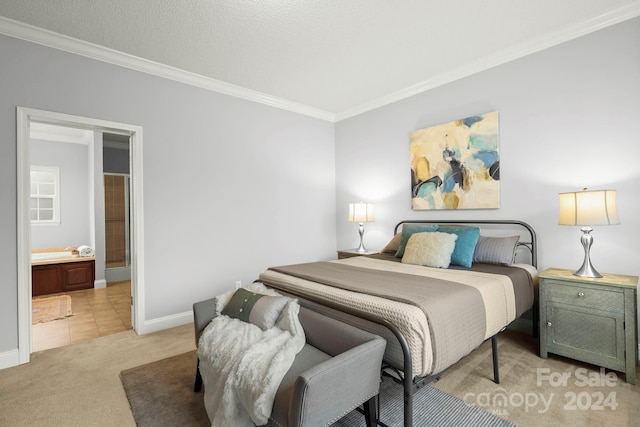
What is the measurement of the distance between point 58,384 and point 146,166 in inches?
77.7

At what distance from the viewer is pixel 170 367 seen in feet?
8.03

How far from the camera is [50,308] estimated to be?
410 cm

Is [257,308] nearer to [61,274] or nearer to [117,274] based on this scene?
[61,274]

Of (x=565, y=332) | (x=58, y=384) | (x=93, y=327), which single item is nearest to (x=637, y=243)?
(x=565, y=332)

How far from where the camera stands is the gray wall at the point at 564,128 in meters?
2.47

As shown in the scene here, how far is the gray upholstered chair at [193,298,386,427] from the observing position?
122 centimetres

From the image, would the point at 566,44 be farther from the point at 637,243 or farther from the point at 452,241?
the point at 452,241

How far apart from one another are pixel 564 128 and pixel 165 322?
14.2 ft

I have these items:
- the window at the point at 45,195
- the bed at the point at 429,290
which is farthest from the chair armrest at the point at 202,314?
the window at the point at 45,195

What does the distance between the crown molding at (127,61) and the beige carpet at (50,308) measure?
301 centimetres

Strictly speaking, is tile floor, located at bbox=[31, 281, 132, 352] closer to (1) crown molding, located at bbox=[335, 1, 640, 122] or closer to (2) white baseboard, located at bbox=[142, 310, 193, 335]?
(2) white baseboard, located at bbox=[142, 310, 193, 335]

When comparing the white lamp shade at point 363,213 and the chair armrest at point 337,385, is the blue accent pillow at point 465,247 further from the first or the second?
the chair armrest at point 337,385

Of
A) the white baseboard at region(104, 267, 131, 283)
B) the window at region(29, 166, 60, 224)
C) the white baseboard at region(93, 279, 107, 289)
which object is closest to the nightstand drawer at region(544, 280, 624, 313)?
the white baseboard at region(93, 279, 107, 289)

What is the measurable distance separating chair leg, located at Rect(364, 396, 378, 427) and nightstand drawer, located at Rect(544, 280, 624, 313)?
1783 millimetres
